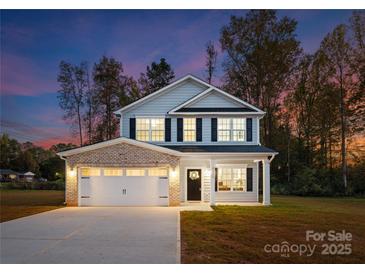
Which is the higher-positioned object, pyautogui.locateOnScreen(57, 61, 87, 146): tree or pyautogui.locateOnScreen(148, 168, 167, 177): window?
pyautogui.locateOnScreen(57, 61, 87, 146): tree

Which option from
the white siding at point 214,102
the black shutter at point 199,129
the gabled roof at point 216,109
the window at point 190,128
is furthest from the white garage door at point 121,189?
the white siding at point 214,102

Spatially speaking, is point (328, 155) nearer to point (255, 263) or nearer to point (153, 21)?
point (153, 21)

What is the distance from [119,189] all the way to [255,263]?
36.6 ft

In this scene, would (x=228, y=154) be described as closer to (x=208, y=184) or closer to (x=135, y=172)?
(x=208, y=184)

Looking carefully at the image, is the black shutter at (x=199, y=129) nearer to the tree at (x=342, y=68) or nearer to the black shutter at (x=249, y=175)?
the black shutter at (x=249, y=175)

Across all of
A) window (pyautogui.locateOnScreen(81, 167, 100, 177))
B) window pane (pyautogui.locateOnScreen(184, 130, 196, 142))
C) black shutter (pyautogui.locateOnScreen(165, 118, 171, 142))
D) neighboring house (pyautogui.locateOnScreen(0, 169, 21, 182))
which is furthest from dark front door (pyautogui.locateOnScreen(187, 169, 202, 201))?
neighboring house (pyautogui.locateOnScreen(0, 169, 21, 182))

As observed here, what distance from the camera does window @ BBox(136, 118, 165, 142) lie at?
19.3 m

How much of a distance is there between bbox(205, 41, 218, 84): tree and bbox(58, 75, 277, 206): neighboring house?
11690mm

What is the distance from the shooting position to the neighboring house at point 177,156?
16.8m

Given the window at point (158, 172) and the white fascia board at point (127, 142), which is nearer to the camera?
the white fascia board at point (127, 142)

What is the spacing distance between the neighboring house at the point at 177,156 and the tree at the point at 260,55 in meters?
10.2

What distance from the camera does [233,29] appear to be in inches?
1141

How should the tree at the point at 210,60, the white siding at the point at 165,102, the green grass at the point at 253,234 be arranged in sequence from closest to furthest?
the green grass at the point at 253,234 < the white siding at the point at 165,102 < the tree at the point at 210,60

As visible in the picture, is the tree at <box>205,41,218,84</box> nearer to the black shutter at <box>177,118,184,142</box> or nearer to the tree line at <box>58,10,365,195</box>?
the tree line at <box>58,10,365,195</box>
